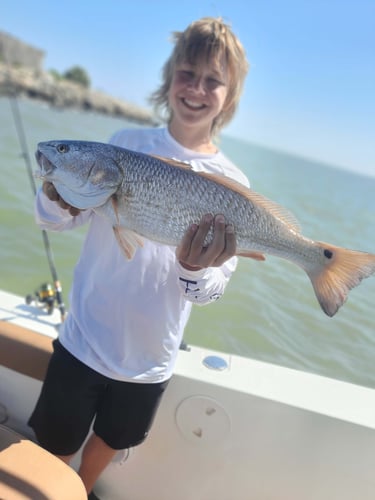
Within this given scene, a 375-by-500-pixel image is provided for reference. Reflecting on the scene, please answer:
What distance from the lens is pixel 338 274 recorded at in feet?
6.17

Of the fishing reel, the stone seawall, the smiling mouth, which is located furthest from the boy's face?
the stone seawall

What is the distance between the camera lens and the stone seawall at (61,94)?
49625 millimetres

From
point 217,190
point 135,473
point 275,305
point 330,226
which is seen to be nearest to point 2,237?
point 275,305

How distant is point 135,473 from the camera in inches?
95.7

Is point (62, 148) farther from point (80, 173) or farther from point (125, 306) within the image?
point (125, 306)

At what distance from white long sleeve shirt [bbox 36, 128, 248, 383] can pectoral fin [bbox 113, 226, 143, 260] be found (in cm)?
15

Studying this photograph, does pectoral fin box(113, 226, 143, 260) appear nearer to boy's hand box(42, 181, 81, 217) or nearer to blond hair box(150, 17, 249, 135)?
boy's hand box(42, 181, 81, 217)

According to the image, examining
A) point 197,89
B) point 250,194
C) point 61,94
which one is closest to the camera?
point 250,194

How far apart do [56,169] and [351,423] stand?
5.81ft

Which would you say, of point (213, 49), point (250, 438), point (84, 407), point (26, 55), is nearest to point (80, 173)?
point (213, 49)

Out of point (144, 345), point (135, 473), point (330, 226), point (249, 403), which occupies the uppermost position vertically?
point (144, 345)

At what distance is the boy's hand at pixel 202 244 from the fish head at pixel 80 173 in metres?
0.36

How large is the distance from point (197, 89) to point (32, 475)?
176cm

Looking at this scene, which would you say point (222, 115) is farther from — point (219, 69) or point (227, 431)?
point (227, 431)
